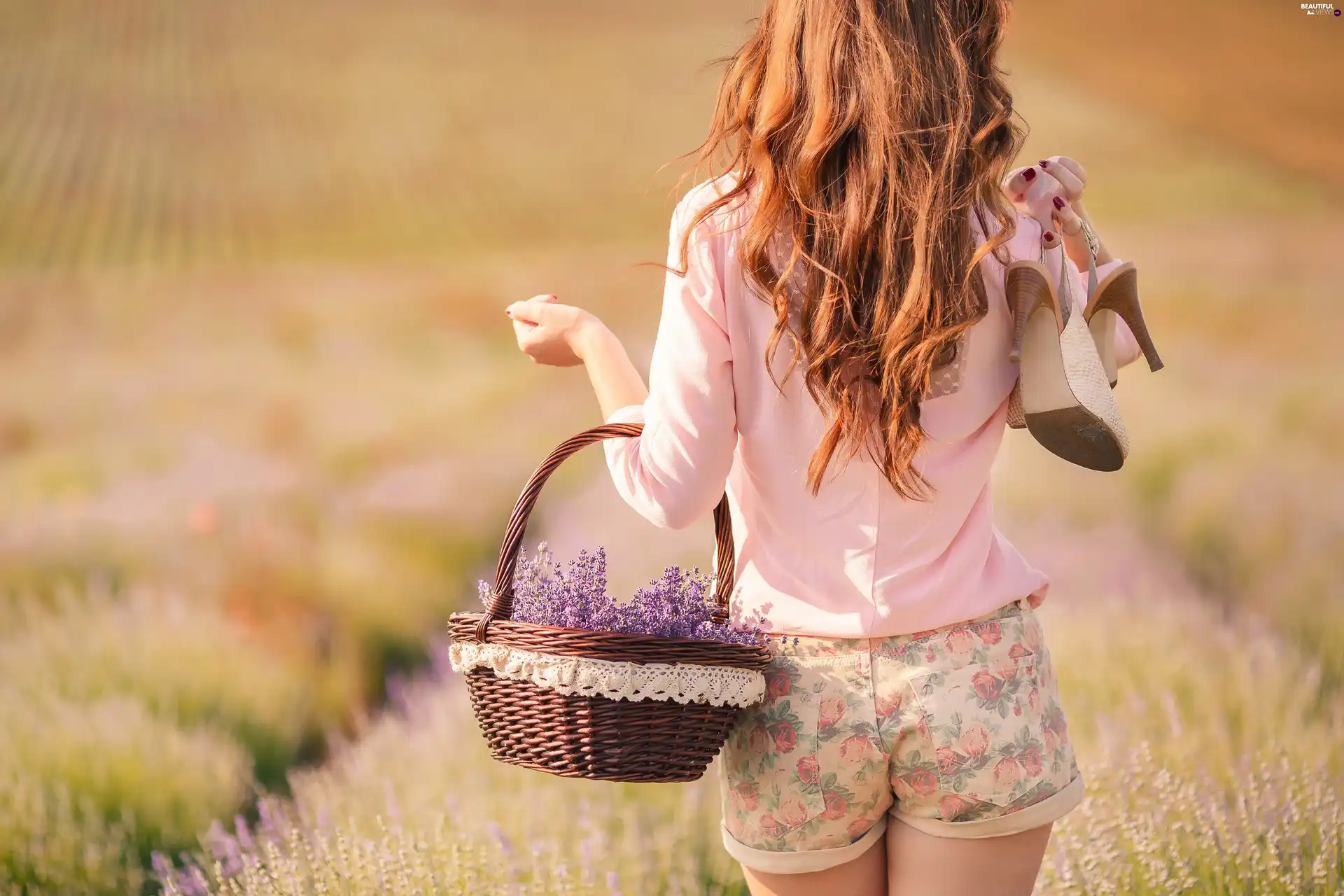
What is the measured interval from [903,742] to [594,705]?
0.33 metres

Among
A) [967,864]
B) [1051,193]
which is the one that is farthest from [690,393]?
[967,864]

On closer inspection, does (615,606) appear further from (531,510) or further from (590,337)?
(590,337)

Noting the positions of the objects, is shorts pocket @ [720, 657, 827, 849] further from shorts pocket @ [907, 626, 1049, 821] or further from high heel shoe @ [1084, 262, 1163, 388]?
high heel shoe @ [1084, 262, 1163, 388]

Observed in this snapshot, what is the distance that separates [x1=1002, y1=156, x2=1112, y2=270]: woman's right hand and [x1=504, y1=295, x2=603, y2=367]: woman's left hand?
0.50m

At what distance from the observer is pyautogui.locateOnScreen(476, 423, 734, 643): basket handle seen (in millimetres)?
1289

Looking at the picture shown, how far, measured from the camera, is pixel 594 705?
1.21m

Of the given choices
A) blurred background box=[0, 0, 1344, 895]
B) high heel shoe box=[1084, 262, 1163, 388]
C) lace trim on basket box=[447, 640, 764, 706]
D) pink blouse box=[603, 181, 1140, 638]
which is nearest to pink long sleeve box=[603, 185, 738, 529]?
pink blouse box=[603, 181, 1140, 638]

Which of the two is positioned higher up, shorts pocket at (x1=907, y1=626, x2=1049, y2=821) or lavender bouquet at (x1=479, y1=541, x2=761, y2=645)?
lavender bouquet at (x1=479, y1=541, x2=761, y2=645)

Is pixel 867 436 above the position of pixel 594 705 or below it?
above

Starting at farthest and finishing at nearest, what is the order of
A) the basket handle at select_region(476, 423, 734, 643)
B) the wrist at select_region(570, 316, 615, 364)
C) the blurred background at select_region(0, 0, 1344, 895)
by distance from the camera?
the blurred background at select_region(0, 0, 1344, 895), the wrist at select_region(570, 316, 615, 364), the basket handle at select_region(476, 423, 734, 643)

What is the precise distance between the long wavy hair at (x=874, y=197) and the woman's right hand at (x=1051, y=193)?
0.37ft

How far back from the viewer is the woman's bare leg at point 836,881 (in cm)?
132

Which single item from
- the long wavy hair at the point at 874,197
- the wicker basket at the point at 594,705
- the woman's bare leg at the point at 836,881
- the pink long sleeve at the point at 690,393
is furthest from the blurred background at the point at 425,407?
the long wavy hair at the point at 874,197

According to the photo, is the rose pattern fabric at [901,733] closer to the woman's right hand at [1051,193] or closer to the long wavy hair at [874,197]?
the long wavy hair at [874,197]
